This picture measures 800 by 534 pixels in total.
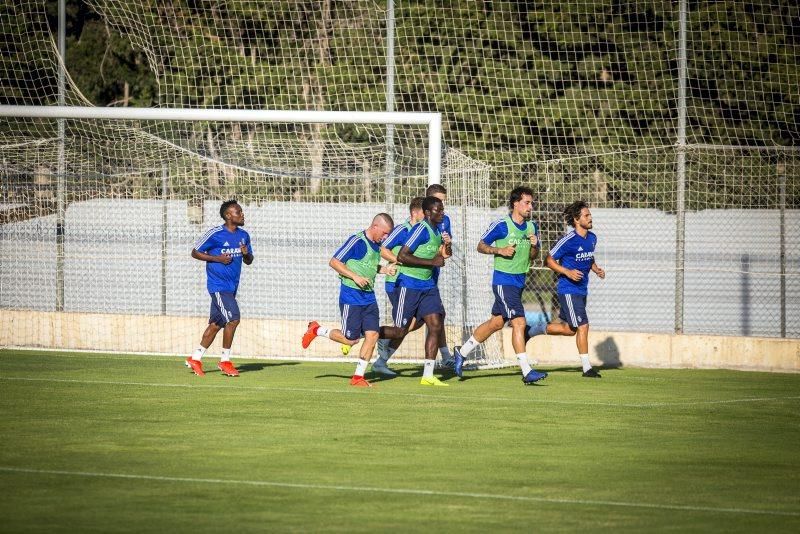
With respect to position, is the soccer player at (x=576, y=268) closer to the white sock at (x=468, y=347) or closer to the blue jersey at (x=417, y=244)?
the white sock at (x=468, y=347)

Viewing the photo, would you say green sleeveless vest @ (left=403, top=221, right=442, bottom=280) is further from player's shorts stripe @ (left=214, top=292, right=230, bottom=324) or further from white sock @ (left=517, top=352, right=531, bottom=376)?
player's shorts stripe @ (left=214, top=292, right=230, bottom=324)

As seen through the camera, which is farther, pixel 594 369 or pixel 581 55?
pixel 581 55

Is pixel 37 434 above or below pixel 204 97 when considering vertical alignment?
below

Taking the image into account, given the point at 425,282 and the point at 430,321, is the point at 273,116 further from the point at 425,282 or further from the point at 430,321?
the point at 430,321

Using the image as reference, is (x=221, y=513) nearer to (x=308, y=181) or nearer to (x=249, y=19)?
(x=308, y=181)

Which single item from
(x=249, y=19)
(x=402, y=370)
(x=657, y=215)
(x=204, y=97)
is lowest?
(x=402, y=370)

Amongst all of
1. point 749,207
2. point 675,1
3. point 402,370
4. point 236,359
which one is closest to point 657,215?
point 749,207

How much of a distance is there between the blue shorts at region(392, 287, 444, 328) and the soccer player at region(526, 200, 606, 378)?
177cm

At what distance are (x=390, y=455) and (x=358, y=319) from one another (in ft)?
16.6

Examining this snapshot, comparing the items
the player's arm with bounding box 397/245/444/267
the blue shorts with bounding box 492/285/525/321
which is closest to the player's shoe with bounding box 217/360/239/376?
the player's arm with bounding box 397/245/444/267

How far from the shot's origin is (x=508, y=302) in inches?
602

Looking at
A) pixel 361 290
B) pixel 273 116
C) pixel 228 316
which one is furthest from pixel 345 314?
pixel 273 116

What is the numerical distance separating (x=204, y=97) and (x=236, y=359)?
5.33 m

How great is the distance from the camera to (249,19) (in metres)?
22.7
